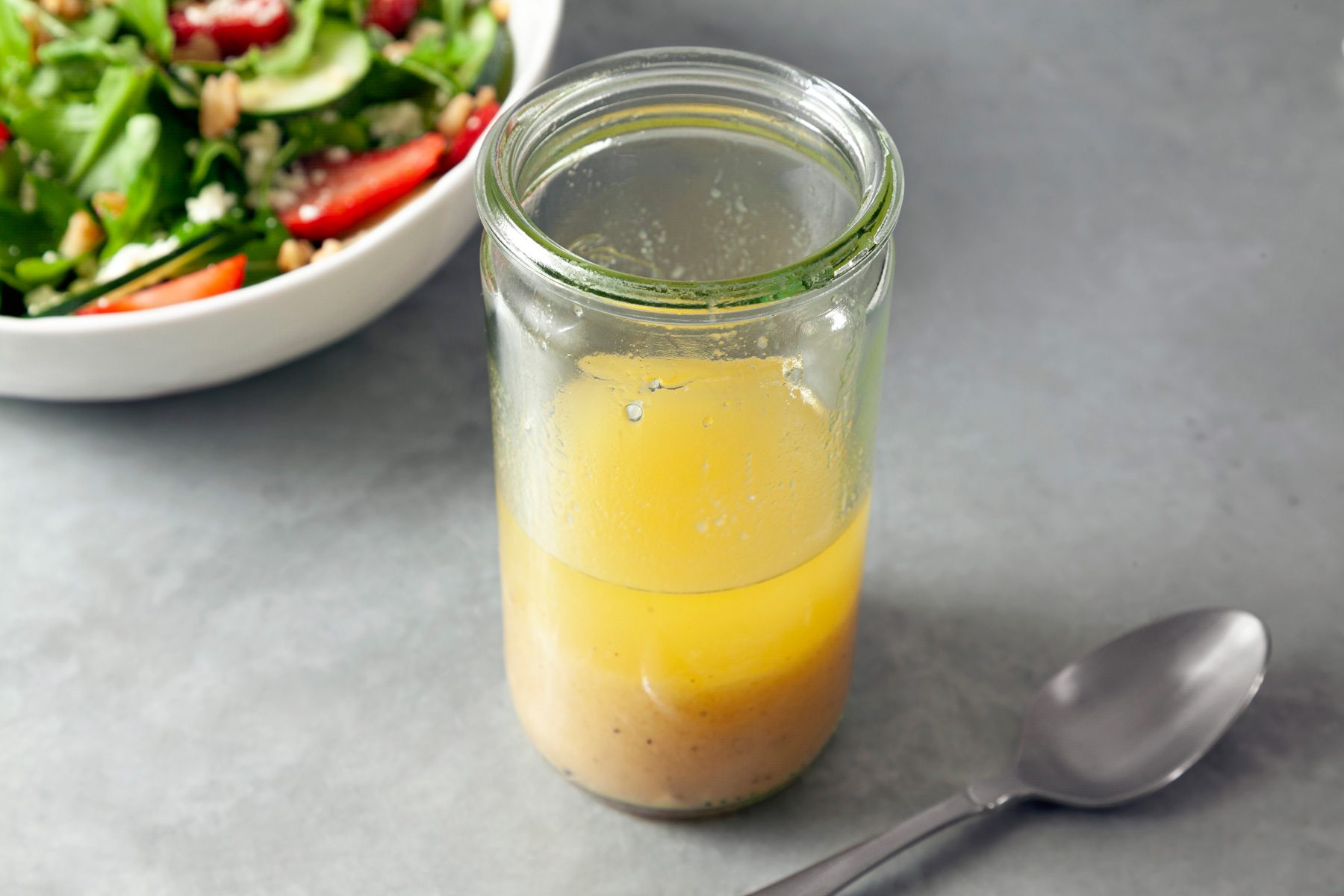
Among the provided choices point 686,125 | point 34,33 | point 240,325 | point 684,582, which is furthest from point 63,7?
point 684,582

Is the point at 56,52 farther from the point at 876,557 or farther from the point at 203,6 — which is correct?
the point at 876,557

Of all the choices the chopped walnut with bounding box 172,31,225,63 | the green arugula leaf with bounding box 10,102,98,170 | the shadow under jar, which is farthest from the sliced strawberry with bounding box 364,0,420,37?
the shadow under jar

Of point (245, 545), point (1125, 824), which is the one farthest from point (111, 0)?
point (1125, 824)

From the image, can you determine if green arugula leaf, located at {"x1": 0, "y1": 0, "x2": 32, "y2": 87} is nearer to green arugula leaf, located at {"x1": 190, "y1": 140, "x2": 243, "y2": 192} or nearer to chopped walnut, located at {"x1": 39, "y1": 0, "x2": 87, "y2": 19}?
chopped walnut, located at {"x1": 39, "y1": 0, "x2": 87, "y2": 19}

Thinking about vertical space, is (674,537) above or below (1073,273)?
above

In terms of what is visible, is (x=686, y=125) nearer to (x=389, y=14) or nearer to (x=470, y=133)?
(x=470, y=133)

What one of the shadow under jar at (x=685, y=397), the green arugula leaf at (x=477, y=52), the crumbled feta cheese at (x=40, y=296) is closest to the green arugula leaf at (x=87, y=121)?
the crumbled feta cheese at (x=40, y=296)

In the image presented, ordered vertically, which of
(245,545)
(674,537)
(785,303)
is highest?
(785,303)
